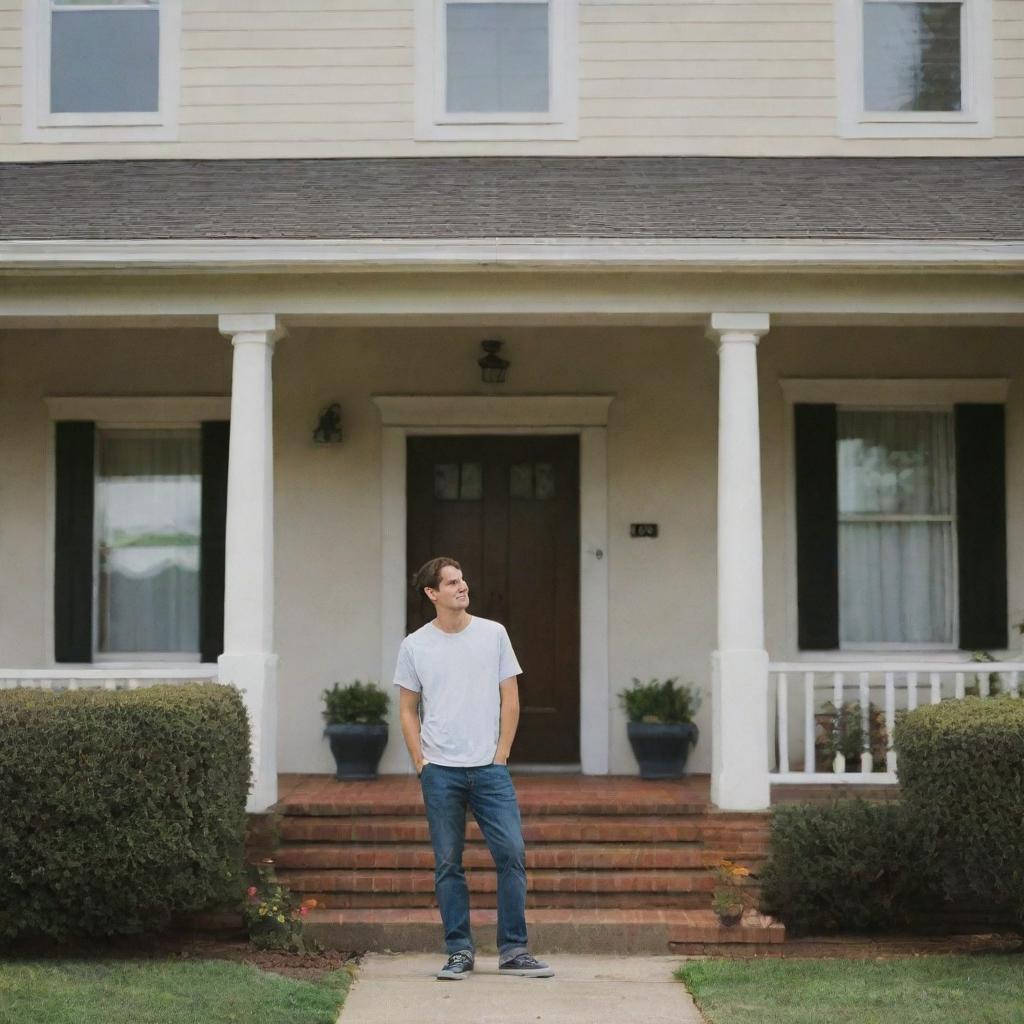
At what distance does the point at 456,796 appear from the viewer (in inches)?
225

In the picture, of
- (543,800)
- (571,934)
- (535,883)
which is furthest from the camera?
(543,800)

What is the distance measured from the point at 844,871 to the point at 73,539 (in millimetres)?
5255

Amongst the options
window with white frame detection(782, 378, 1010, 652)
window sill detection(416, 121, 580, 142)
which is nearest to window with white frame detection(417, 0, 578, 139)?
window sill detection(416, 121, 580, 142)

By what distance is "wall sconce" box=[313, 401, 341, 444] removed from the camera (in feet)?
28.9

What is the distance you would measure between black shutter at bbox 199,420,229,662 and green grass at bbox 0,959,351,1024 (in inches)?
118

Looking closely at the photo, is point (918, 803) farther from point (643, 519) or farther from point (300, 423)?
point (300, 423)

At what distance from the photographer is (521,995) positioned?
18.4 ft

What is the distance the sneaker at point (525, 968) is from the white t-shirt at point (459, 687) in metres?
0.89

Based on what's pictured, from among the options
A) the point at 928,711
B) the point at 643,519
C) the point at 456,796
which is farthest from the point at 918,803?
the point at 643,519

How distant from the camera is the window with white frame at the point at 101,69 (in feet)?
30.6

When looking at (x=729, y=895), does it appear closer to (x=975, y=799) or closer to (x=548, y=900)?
(x=548, y=900)

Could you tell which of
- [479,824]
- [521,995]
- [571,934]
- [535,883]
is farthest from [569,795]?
[521,995]

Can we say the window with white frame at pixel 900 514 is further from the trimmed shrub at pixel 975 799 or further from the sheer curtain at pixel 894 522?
the trimmed shrub at pixel 975 799

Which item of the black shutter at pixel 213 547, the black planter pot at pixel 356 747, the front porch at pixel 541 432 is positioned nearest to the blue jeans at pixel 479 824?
the black planter pot at pixel 356 747
